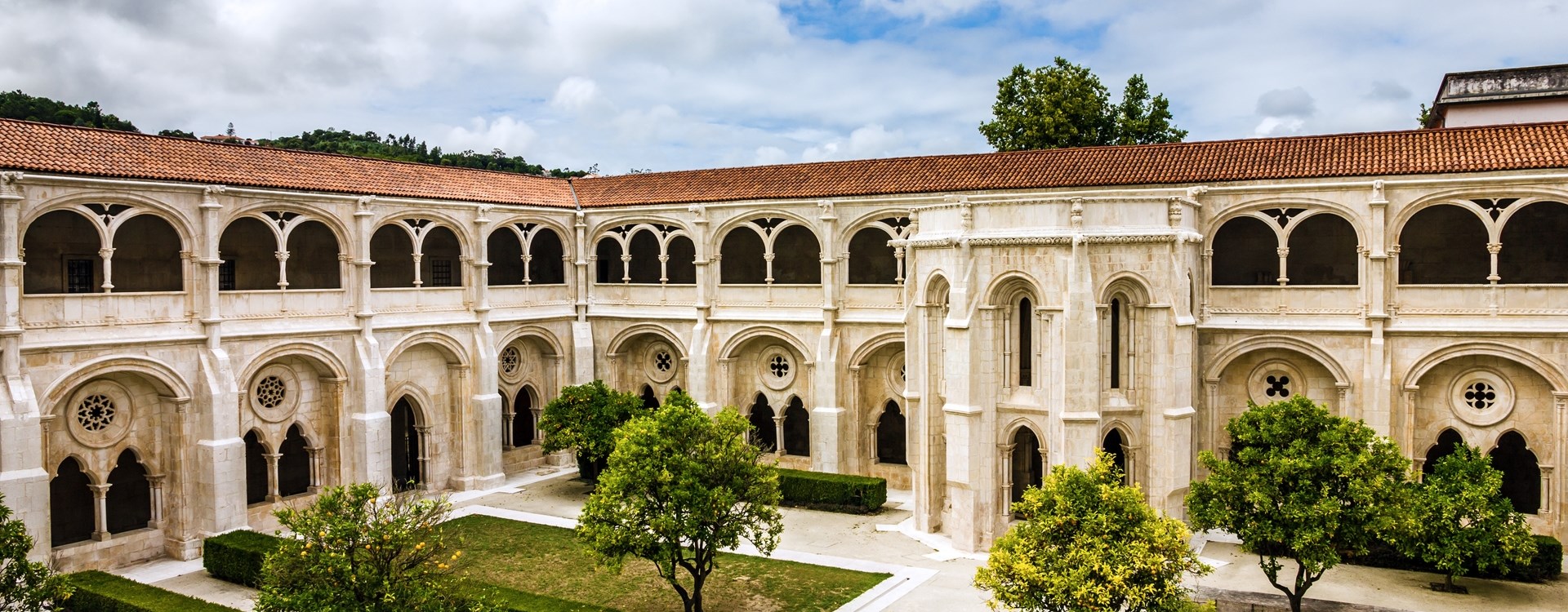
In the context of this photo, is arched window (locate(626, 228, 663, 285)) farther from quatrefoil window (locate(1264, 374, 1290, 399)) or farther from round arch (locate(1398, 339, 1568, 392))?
round arch (locate(1398, 339, 1568, 392))

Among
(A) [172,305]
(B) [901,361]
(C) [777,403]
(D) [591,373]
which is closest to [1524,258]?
(B) [901,361]

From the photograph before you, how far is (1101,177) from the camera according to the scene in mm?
33438

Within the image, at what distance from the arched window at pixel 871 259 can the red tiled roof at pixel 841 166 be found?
2.96 metres

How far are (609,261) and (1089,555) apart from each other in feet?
98.4

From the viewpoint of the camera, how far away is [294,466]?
35688 mm

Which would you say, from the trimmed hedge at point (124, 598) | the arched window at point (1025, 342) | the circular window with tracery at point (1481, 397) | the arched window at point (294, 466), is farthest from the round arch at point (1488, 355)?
the arched window at point (294, 466)

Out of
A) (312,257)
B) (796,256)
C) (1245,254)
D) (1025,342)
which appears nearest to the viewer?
(1025,342)

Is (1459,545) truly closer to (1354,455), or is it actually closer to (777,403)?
(1354,455)

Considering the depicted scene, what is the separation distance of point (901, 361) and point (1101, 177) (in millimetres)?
9142

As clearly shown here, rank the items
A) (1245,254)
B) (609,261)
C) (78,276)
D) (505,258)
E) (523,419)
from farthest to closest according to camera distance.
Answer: (609,261) < (505,258) < (523,419) < (1245,254) < (78,276)

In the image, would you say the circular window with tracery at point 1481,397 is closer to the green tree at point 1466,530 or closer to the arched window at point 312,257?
the green tree at point 1466,530

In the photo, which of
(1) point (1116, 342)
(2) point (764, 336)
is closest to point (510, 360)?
(2) point (764, 336)

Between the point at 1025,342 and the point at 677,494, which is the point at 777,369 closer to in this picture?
the point at 1025,342

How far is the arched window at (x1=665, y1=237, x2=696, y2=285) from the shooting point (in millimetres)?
44719
